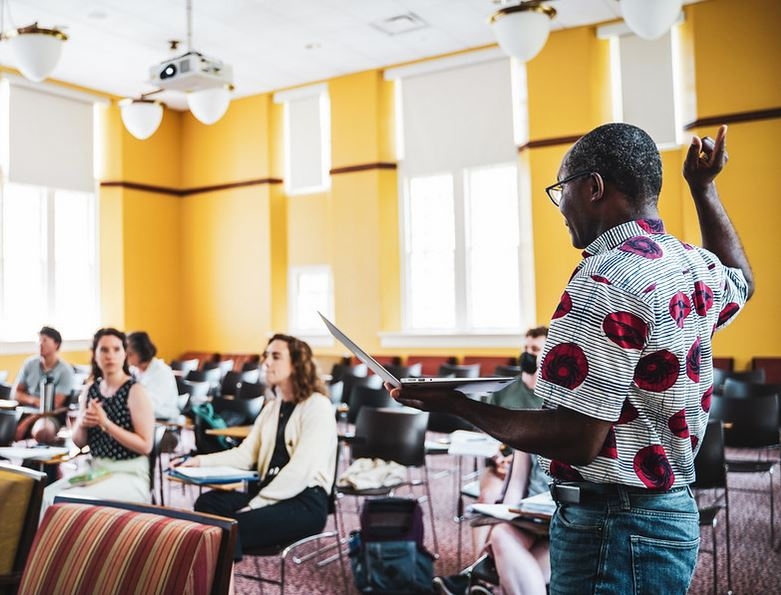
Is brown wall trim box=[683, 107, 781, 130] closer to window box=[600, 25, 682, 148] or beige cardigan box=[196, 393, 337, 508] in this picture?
window box=[600, 25, 682, 148]

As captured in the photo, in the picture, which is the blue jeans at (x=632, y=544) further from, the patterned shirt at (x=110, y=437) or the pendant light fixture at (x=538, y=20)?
the pendant light fixture at (x=538, y=20)

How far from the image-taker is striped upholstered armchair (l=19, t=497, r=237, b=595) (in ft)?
5.20

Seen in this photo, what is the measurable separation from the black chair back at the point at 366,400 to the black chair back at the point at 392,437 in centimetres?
141

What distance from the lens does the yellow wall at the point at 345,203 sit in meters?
9.02

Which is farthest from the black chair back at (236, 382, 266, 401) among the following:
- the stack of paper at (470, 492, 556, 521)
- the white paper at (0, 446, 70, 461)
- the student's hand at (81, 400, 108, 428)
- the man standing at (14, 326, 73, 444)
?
the stack of paper at (470, 492, 556, 521)

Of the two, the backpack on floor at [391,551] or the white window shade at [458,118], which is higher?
the white window shade at [458,118]

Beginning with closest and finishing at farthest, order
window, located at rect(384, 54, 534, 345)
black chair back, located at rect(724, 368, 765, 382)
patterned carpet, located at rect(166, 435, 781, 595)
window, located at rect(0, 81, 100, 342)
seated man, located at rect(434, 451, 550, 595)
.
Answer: seated man, located at rect(434, 451, 550, 595)
patterned carpet, located at rect(166, 435, 781, 595)
black chair back, located at rect(724, 368, 765, 382)
window, located at rect(384, 54, 534, 345)
window, located at rect(0, 81, 100, 342)

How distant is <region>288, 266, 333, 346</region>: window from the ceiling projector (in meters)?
5.36

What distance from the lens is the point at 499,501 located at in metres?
3.70

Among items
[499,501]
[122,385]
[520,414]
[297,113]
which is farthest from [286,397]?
[297,113]

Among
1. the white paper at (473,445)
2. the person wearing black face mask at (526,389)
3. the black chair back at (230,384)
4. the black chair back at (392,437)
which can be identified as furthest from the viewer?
the black chair back at (230,384)

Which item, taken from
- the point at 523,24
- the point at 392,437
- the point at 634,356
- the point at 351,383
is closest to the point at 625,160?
the point at 634,356

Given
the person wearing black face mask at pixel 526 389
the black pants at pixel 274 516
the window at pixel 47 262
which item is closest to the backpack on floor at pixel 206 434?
the black pants at pixel 274 516

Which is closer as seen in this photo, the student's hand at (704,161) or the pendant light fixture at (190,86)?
the student's hand at (704,161)
